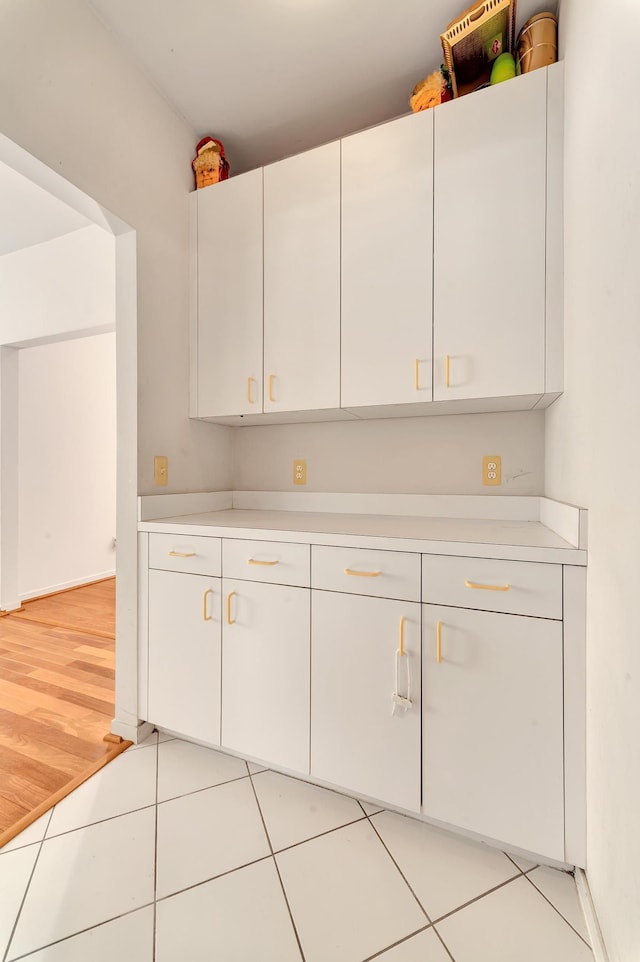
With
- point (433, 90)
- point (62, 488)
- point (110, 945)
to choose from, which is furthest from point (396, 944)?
point (62, 488)

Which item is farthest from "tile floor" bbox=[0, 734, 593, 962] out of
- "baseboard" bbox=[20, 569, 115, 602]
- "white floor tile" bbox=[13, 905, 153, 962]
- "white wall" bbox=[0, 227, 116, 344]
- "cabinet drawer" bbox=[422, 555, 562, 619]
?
"baseboard" bbox=[20, 569, 115, 602]

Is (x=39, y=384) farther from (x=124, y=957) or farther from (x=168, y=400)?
(x=124, y=957)

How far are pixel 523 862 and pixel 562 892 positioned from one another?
0.11 meters

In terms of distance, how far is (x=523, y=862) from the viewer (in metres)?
1.21

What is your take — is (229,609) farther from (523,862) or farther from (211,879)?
(523,862)

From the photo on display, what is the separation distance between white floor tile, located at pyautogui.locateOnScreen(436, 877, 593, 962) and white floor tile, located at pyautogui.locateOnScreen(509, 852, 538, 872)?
0.23ft

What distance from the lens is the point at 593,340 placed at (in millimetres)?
1030

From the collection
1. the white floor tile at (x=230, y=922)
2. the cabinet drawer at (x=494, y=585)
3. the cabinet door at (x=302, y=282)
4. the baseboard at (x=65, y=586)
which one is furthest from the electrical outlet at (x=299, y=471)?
the baseboard at (x=65, y=586)

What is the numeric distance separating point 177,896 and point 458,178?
234 cm

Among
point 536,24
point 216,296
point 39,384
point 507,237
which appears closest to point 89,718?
point 216,296

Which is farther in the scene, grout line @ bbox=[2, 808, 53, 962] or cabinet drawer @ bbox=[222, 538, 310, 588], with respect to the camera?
cabinet drawer @ bbox=[222, 538, 310, 588]

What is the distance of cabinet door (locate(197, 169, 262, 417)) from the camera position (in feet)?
6.17

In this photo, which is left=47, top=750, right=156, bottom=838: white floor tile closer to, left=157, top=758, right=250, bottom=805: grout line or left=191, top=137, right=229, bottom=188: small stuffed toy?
left=157, top=758, right=250, bottom=805: grout line

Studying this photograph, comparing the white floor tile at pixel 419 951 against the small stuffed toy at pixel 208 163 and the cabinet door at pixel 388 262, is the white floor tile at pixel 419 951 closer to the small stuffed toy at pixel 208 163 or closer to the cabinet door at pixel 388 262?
the cabinet door at pixel 388 262
